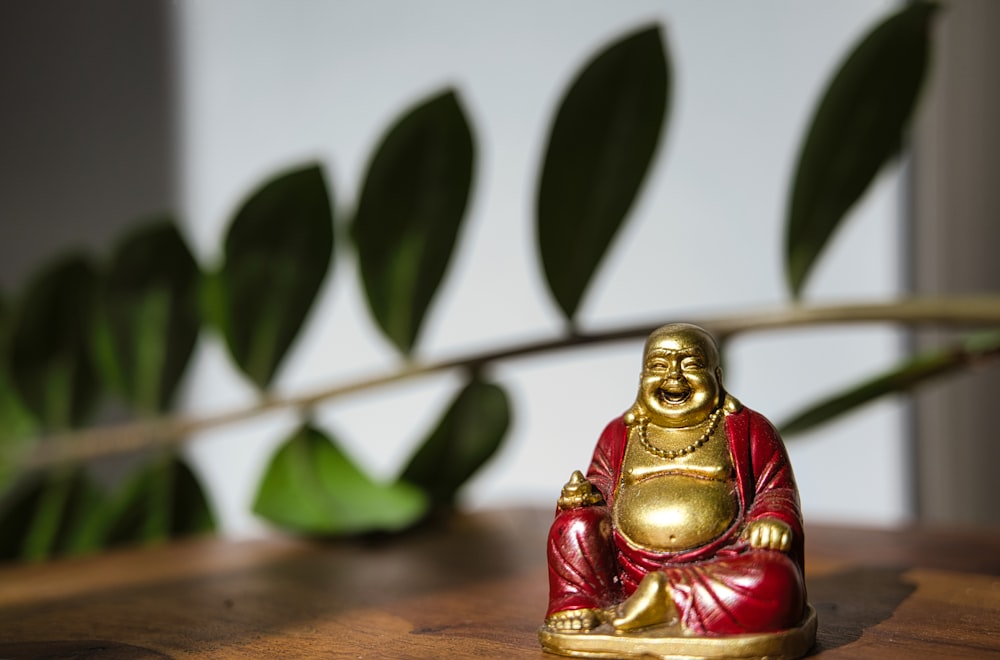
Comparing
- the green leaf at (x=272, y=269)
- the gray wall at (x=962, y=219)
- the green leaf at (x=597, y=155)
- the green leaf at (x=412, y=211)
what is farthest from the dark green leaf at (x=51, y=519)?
the gray wall at (x=962, y=219)

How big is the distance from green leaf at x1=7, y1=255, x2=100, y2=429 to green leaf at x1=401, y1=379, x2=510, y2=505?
0.37m

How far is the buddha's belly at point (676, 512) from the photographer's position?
0.55 metres

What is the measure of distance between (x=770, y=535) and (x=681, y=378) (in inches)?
4.3

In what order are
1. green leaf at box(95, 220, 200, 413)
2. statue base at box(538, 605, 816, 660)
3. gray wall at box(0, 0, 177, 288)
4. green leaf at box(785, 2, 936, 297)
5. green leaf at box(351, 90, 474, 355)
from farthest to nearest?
gray wall at box(0, 0, 177, 288)
green leaf at box(95, 220, 200, 413)
green leaf at box(351, 90, 474, 355)
green leaf at box(785, 2, 936, 297)
statue base at box(538, 605, 816, 660)

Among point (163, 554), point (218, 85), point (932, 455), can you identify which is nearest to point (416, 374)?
point (163, 554)

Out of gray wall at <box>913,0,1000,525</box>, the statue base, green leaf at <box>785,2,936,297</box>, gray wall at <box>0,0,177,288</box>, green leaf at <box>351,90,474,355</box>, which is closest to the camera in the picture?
the statue base

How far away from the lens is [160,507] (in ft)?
3.26

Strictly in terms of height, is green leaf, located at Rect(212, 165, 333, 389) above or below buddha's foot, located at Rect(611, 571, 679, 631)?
above

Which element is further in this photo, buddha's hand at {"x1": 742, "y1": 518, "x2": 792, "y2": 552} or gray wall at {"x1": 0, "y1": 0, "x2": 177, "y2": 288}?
gray wall at {"x1": 0, "y1": 0, "x2": 177, "y2": 288}

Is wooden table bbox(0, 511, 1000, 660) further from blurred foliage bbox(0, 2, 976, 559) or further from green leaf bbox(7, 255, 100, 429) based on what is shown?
green leaf bbox(7, 255, 100, 429)

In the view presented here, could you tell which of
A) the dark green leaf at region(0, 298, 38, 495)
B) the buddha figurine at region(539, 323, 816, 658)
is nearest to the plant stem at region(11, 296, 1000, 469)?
the dark green leaf at region(0, 298, 38, 495)

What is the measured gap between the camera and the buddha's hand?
513 mm

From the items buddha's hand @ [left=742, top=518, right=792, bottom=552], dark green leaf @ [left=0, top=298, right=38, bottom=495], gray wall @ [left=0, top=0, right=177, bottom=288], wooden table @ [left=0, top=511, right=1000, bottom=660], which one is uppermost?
gray wall @ [left=0, top=0, right=177, bottom=288]

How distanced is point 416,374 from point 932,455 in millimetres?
774
